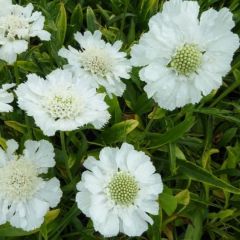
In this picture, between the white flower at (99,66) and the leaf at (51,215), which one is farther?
the white flower at (99,66)

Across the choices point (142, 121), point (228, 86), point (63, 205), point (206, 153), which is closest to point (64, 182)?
point (63, 205)

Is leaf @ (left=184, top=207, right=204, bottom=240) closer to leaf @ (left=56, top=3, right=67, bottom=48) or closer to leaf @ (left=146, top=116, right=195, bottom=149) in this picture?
leaf @ (left=146, top=116, right=195, bottom=149)

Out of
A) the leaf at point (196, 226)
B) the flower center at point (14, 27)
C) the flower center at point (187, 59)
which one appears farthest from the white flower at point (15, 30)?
the leaf at point (196, 226)

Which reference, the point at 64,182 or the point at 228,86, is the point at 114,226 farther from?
the point at 228,86

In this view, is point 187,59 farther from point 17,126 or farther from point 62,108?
point 17,126

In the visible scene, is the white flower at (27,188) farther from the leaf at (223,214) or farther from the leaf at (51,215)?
the leaf at (223,214)
